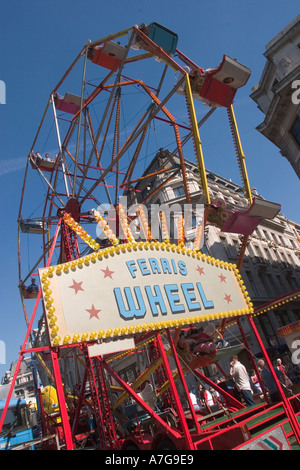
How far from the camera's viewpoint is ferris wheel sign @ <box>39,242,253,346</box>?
6.22 m

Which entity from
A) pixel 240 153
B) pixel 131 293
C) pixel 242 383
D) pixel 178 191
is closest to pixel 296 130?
pixel 178 191

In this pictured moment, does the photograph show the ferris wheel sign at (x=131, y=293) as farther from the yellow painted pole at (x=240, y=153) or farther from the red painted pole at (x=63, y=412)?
the yellow painted pole at (x=240, y=153)

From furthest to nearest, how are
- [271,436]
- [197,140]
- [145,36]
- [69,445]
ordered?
1. [145,36]
2. [197,140]
3. [271,436]
4. [69,445]

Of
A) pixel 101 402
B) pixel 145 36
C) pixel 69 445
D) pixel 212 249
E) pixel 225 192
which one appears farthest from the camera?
pixel 225 192

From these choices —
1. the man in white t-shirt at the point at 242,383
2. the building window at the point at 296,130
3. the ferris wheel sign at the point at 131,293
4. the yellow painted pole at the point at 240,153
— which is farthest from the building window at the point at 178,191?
the ferris wheel sign at the point at 131,293

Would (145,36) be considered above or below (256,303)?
above

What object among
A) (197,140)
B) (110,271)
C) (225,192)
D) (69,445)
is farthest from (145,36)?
(225,192)

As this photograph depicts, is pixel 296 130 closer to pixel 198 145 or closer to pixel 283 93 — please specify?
pixel 283 93

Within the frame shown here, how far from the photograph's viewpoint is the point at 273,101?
2506 centimetres

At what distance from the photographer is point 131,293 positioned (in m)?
6.99

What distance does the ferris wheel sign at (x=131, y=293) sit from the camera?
6.22 meters

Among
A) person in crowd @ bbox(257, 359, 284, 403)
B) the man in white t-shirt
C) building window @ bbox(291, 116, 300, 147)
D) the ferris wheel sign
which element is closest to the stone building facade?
building window @ bbox(291, 116, 300, 147)
